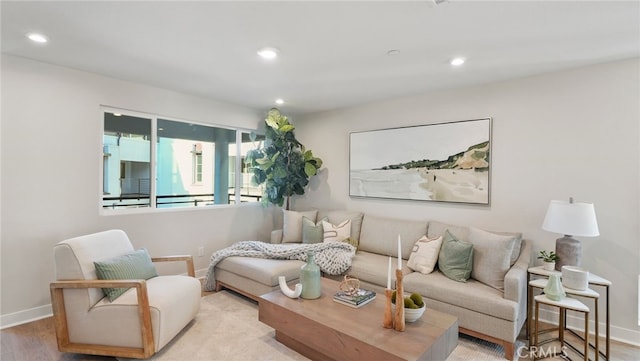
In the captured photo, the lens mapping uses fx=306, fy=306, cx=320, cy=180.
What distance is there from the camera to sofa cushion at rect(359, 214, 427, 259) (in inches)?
140

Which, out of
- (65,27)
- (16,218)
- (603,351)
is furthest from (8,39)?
(603,351)

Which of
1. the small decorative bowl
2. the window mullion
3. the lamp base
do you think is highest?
the window mullion

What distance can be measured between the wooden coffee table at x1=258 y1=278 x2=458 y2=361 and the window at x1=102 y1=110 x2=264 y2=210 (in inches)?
88.9

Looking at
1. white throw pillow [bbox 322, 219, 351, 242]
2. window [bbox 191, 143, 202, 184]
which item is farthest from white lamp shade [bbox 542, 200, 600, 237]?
Answer: window [bbox 191, 143, 202, 184]

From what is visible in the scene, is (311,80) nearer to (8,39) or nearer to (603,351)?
(8,39)

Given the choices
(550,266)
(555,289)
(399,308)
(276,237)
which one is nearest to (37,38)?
(276,237)

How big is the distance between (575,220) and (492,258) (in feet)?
2.24

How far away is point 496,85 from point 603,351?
8.41 feet

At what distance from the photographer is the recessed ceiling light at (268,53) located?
2541 millimetres

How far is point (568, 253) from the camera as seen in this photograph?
2557 mm

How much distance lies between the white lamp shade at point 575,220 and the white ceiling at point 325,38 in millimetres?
1272

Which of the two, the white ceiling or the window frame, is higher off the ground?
the white ceiling

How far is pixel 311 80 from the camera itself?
3.34m

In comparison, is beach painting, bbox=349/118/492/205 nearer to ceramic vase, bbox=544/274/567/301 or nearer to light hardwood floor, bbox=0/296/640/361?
ceramic vase, bbox=544/274/567/301
